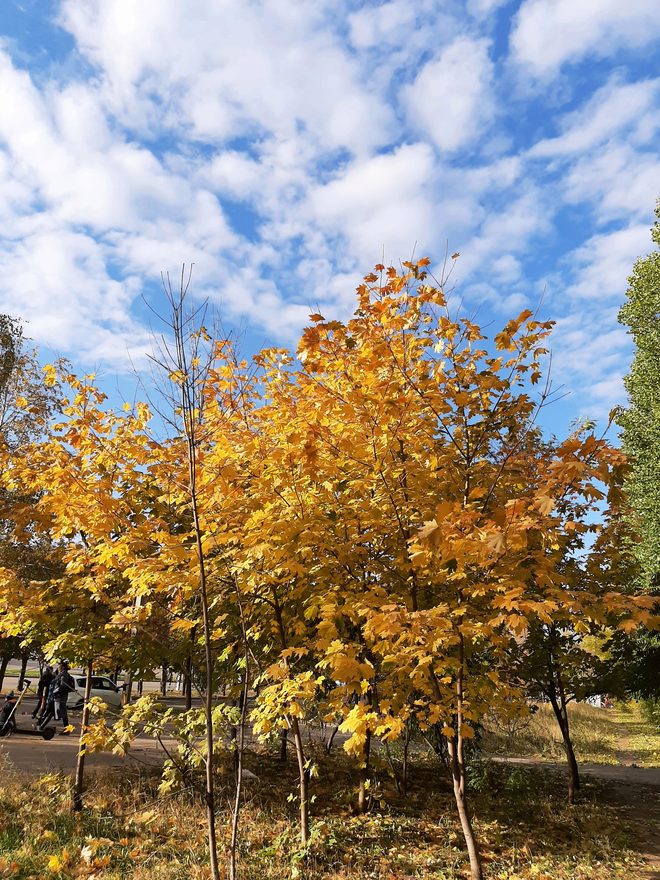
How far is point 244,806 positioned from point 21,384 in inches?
516

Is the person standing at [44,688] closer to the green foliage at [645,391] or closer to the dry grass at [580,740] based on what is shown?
the dry grass at [580,740]

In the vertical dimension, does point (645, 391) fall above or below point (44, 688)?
above

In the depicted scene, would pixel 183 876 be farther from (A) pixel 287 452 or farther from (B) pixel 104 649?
(A) pixel 287 452

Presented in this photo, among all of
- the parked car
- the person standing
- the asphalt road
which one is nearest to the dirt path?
the asphalt road

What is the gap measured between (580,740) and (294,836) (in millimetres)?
17157

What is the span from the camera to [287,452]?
4.66 metres

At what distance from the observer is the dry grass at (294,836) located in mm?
5867

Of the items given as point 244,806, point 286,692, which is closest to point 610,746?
point 244,806

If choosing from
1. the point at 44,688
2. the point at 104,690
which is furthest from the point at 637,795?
the point at 104,690

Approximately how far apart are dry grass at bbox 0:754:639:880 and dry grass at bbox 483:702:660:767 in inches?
151

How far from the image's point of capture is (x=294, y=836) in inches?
266

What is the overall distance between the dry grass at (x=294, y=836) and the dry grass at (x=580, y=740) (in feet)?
12.6

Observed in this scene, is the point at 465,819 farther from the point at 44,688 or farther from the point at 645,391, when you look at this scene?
the point at 645,391

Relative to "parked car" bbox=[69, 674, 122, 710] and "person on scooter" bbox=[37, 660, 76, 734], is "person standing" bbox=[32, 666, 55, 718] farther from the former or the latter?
"parked car" bbox=[69, 674, 122, 710]
